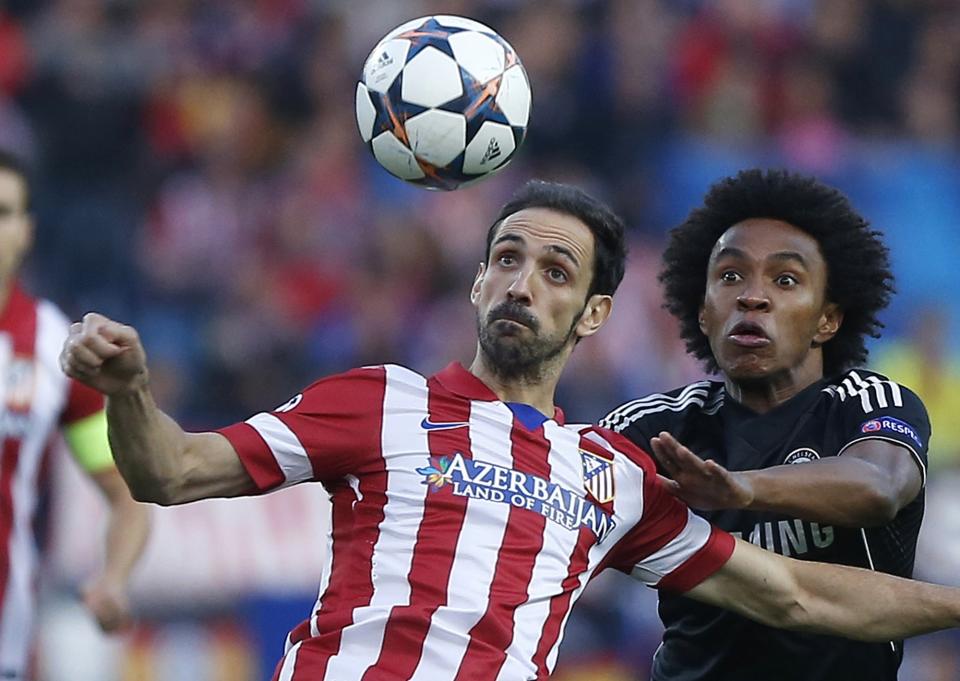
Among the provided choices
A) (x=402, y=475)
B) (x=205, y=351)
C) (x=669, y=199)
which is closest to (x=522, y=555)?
(x=402, y=475)

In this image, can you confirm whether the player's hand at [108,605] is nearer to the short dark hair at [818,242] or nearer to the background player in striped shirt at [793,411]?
the background player in striped shirt at [793,411]

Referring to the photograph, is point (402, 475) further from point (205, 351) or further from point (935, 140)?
point (935, 140)

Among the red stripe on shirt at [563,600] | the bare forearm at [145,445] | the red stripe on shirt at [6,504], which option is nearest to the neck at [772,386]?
the red stripe on shirt at [563,600]

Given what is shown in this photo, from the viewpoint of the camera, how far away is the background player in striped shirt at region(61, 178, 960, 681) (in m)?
4.20

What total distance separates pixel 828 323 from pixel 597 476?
3.35ft

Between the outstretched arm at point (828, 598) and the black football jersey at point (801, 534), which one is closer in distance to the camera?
the outstretched arm at point (828, 598)

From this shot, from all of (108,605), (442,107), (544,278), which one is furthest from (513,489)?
(108,605)

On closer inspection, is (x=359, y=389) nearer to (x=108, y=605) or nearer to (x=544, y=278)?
(x=544, y=278)

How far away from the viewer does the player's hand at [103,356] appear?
367 centimetres

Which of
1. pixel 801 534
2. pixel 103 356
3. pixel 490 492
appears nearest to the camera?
pixel 103 356

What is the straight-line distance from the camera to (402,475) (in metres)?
4.39

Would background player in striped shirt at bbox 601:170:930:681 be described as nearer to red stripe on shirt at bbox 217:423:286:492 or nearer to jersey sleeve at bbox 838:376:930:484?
jersey sleeve at bbox 838:376:930:484

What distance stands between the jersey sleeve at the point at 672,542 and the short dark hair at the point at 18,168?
2518 millimetres

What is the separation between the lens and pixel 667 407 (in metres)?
5.23
